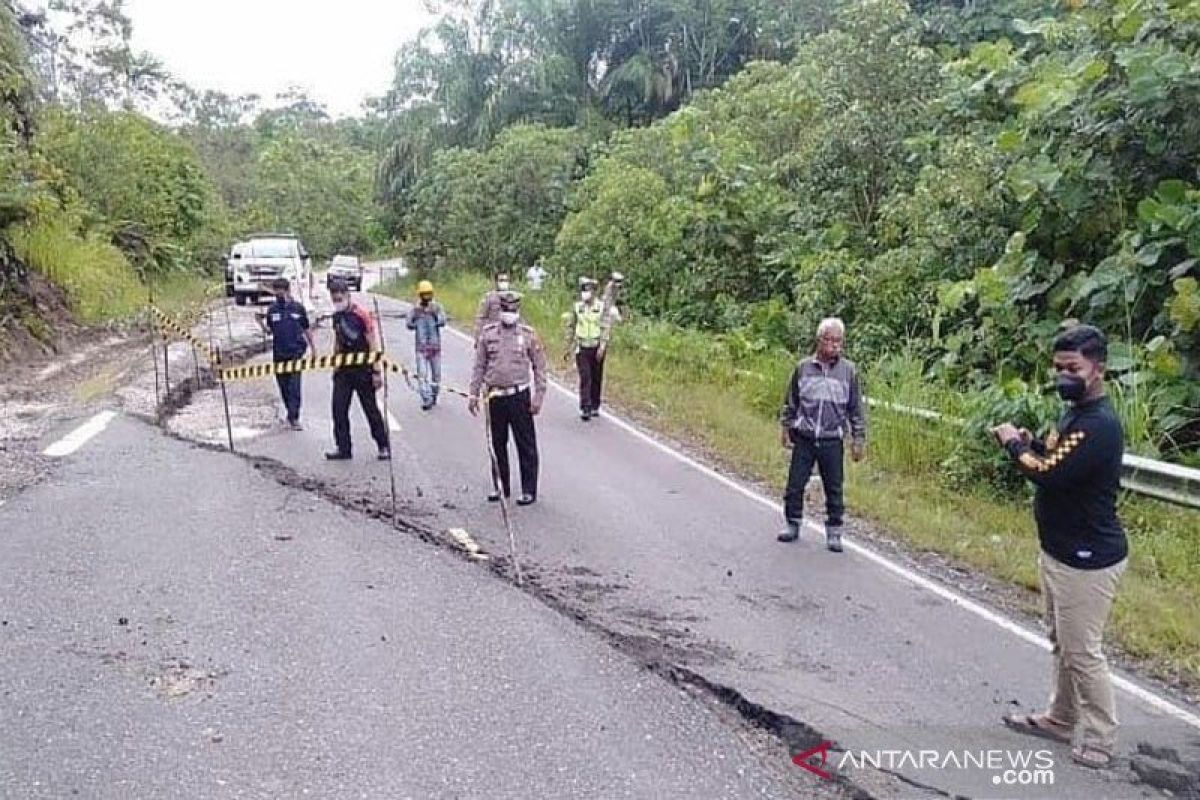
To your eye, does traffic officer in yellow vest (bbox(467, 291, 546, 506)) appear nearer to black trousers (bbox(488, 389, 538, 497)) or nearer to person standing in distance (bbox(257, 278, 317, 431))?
black trousers (bbox(488, 389, 538, 497))

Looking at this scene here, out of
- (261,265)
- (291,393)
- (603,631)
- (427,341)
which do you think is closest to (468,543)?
(603,631)

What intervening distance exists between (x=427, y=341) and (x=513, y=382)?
18.8ft

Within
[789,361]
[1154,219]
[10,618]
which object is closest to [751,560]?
[10,618]

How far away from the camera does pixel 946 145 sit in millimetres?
16219

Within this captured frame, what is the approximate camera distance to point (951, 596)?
7723mm

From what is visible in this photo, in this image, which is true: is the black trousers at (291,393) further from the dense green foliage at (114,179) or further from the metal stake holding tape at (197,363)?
the dense green foliage at (114,179)

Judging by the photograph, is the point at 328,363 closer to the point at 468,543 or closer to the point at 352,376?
the point at 352,376

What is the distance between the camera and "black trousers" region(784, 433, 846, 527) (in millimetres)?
A: 8812

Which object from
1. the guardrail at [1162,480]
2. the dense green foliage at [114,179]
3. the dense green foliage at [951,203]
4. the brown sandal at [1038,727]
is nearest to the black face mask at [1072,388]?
the brown sandal at [1038,727]

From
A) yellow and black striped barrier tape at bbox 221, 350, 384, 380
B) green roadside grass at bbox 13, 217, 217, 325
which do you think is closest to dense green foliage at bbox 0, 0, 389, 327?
green roadside grass at bbox 13, 217, 217, 325

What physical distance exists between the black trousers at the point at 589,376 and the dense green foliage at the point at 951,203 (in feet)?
13.5

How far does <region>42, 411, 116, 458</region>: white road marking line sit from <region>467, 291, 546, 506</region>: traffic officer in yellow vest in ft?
14.2

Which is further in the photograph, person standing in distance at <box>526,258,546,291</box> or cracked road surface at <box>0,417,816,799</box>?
person standing in distance at <box>526,258,546,291</box>

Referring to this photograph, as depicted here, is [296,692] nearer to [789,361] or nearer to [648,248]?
[789,361]
